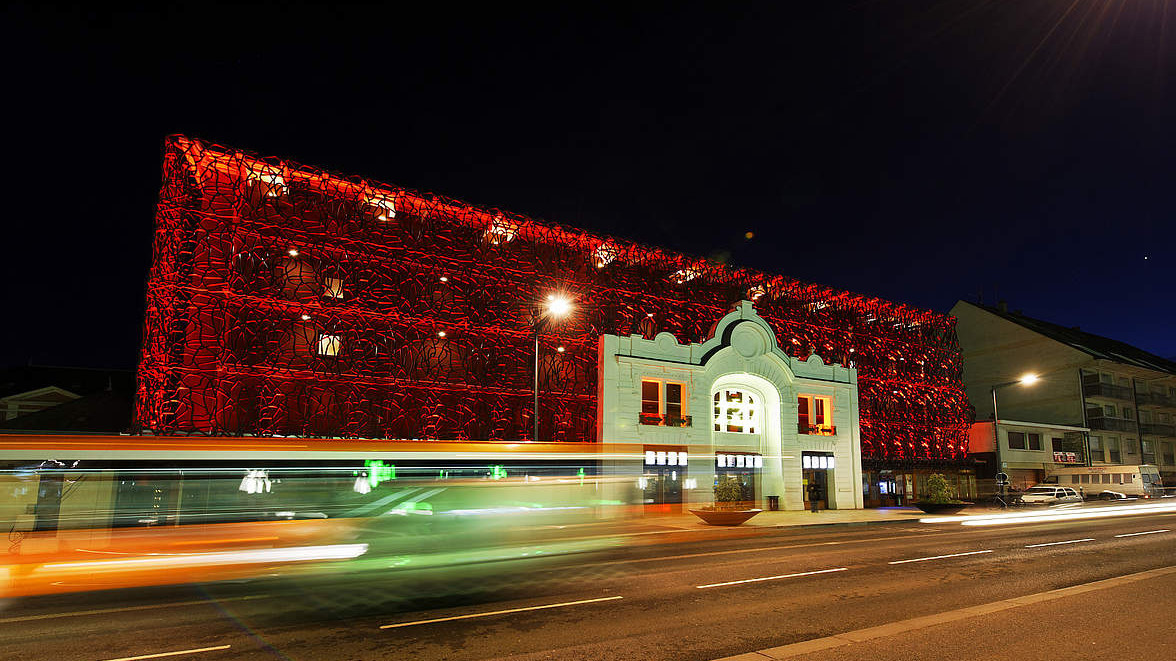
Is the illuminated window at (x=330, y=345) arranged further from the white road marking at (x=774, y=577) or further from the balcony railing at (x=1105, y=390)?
the balcony railing at (x=1105, y=390)

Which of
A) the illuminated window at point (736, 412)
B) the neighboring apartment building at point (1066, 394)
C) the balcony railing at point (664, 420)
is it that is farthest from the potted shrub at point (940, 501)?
the neighboring apartment building at point (1066, 394)

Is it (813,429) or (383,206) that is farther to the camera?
(813,429)

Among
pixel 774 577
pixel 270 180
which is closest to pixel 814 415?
pixel 774 577

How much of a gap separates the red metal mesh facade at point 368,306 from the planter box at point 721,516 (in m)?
8.99

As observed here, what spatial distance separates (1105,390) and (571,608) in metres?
65.9

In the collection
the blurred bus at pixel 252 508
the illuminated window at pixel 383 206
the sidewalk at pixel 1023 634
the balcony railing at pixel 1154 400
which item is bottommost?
the sidewalk at pixel 1023 634

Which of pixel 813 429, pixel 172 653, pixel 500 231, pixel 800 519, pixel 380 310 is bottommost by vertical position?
pixel 800 519

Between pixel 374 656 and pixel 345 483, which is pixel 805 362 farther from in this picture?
pixel 374 656

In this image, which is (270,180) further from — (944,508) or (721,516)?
(944,508)

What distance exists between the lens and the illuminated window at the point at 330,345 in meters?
31.3

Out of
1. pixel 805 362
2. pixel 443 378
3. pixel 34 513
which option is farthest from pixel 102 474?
pixel 805 362

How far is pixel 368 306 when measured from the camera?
1249 inches

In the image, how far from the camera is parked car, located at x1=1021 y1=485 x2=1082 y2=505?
143ft

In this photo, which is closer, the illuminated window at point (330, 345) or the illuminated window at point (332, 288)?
the illuminated window at point (332, 288)
